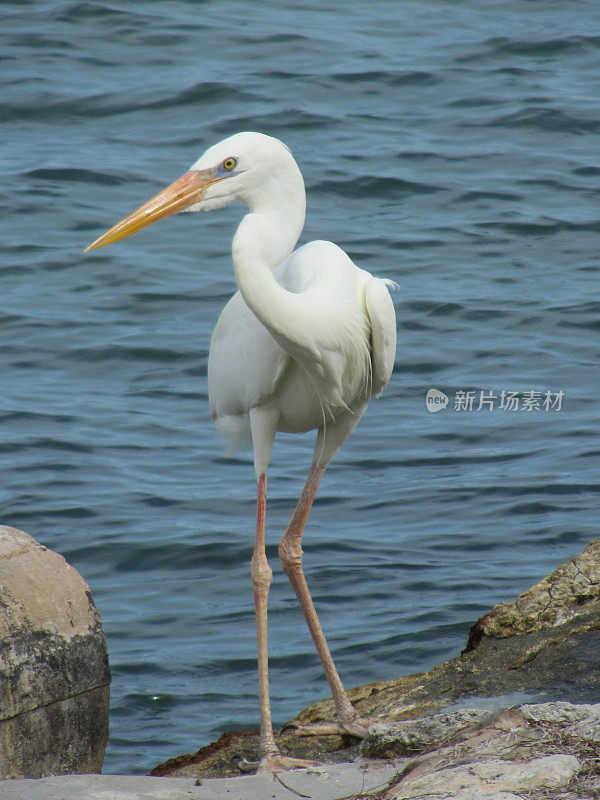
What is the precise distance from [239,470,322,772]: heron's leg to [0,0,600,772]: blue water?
95 centimetres

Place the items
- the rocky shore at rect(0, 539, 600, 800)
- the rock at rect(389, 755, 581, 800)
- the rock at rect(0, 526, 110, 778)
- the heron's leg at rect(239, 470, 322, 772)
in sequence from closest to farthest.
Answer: the rock at rect(389, 755, 581, 800) < the rocky shore at rect(0, 539, 600, 800) < the rock at rect(0, 526, 110, 778) < the heron's leg at rect(239, 470, 322, 772)

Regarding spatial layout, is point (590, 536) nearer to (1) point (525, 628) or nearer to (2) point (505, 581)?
(2) point (505, 581)

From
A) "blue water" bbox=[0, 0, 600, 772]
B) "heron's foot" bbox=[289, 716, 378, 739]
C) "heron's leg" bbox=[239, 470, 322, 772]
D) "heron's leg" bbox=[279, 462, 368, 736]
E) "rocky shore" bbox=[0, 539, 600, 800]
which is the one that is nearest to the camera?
"rocky shore" bbox=[0, 539, 600, 800]

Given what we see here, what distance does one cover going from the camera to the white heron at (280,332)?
183 inches

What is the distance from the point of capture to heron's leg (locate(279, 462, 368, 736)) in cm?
507

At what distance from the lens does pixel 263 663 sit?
5.21m

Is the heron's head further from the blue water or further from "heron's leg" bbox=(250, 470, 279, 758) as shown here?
the blue water

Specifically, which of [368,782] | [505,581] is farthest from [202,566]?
[368,782]

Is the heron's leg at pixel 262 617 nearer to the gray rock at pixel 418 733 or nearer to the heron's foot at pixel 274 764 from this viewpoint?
the heron's foot at pixel 274 764

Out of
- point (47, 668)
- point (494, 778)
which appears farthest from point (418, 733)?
point (47, 668)

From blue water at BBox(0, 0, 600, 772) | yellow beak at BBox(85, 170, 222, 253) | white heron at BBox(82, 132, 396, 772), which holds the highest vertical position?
yellow beak at BBox(85, 170, 222, 253)

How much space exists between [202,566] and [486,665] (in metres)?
2.91

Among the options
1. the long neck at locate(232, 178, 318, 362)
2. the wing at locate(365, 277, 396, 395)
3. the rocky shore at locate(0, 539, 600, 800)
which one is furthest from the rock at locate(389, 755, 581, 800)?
the wing at locate(365, 277, 396, 395)

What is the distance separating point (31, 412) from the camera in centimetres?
926
